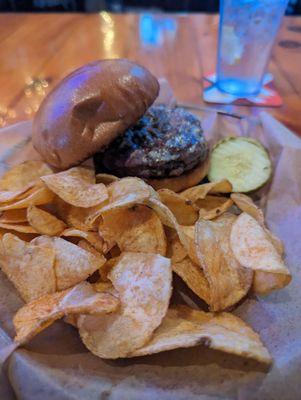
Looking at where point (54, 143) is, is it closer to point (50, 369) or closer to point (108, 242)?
point (108, 242)

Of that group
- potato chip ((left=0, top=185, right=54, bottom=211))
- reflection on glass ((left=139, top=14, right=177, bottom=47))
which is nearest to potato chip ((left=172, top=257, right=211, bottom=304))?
potato chip ((left=0, top=185, right=54, bottom=211))

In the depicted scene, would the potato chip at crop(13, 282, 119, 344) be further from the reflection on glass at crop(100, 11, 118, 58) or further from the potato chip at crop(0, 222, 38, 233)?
the reflection on glass at crop(100, 11, 118, 58)

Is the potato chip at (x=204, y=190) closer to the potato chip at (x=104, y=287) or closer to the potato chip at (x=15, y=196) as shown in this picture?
the potato chip at (x=104, y=287)

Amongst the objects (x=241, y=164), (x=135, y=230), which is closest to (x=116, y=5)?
(x=241, y=164)

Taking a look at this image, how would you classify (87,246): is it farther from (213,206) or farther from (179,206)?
(213,206)

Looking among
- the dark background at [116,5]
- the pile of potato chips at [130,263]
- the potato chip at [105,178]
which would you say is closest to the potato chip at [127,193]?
the pile of potato chips at [130,263]
